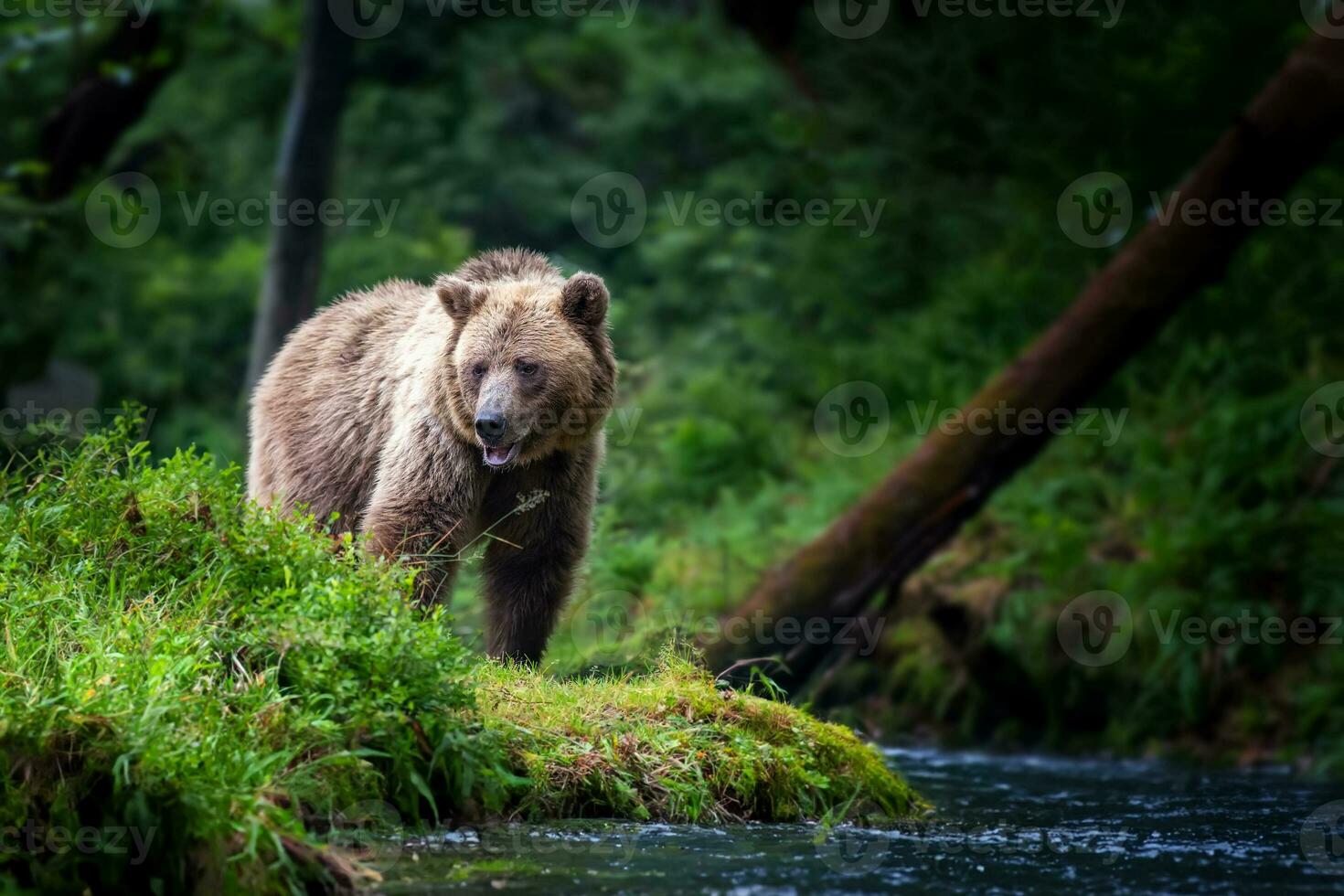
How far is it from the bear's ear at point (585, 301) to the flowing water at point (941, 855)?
2.73 meters

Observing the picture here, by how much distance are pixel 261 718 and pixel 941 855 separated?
7.63 feet

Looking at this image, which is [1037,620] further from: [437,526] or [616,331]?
[616,331]

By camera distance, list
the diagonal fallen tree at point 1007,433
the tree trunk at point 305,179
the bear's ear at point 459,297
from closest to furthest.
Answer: the bear's ear at point 459,297 < the diagonal fallen tree at point 1007,433 < the tree trunk at point 305,179

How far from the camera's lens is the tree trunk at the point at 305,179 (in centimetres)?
1403

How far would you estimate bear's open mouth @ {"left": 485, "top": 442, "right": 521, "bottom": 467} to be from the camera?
6.37 meters

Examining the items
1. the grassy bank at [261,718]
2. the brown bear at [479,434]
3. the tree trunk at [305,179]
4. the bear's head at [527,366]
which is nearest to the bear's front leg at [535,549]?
the brown bear at [479,434]

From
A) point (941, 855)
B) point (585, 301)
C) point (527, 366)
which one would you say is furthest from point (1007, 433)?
point (941, 855)

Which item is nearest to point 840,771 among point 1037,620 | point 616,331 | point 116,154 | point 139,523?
point 139,523

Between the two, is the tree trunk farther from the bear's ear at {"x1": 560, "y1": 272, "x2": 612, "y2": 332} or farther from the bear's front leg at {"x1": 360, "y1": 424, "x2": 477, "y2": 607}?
the bear's front leg at {"x1": 360, "y1": 424, "x2": 477, "y2": 607}

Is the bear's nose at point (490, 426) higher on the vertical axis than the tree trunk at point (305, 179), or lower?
lower

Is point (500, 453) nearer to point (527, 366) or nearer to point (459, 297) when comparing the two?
point (527, 366)

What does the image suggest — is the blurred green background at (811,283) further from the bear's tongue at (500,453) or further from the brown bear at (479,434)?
the bear's tongue at (500,453)

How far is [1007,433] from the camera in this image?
906 cm

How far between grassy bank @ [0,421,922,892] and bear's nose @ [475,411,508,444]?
1036 millimetres
